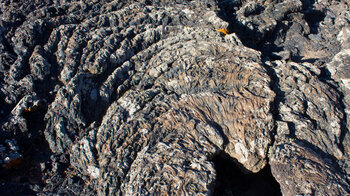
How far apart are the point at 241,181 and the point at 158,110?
124 inches

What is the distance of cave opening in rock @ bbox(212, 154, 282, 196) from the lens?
7.91m

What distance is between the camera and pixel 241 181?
26.8 ft

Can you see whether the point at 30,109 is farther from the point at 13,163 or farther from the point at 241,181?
the point at 241,181

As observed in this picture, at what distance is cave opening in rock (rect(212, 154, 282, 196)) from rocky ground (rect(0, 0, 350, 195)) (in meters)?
0.03

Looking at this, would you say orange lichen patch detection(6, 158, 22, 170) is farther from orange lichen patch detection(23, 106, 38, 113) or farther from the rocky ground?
orange lichen patch detection(23, 106, 38, 113)

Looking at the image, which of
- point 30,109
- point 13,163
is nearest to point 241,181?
point 13,163

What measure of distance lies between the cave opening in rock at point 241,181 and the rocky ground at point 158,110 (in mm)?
29

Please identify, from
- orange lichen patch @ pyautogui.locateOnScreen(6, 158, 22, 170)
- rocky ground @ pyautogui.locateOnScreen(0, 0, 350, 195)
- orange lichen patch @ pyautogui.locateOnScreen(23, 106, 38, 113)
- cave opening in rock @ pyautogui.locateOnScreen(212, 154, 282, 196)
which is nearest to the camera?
rocky ground @ pyautogui.locateOnScreen(0, 0, 350, 195)

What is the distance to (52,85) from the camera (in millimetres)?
9086

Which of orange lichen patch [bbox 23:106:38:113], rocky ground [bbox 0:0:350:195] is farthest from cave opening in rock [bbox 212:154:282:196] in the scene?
orange lichen patch [bbox 23:106:38:113]

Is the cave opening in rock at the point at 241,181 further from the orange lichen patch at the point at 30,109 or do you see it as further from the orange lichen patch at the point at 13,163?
the orange lichen patch at the point at 30,109

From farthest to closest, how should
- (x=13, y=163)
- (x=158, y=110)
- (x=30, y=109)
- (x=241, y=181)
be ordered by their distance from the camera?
(x=30, y=109) → (x=241, y=181) → (x=158, y=110) → (x=13, y=163)

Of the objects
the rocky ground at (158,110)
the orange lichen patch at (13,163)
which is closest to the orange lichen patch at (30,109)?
the rocky ground at (158,110)

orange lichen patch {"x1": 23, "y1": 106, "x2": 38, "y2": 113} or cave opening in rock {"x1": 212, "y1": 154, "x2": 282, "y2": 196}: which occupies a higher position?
orange lichen patch {"x1": 23, "y1": 106, "x2": 38, "y2": 113}
